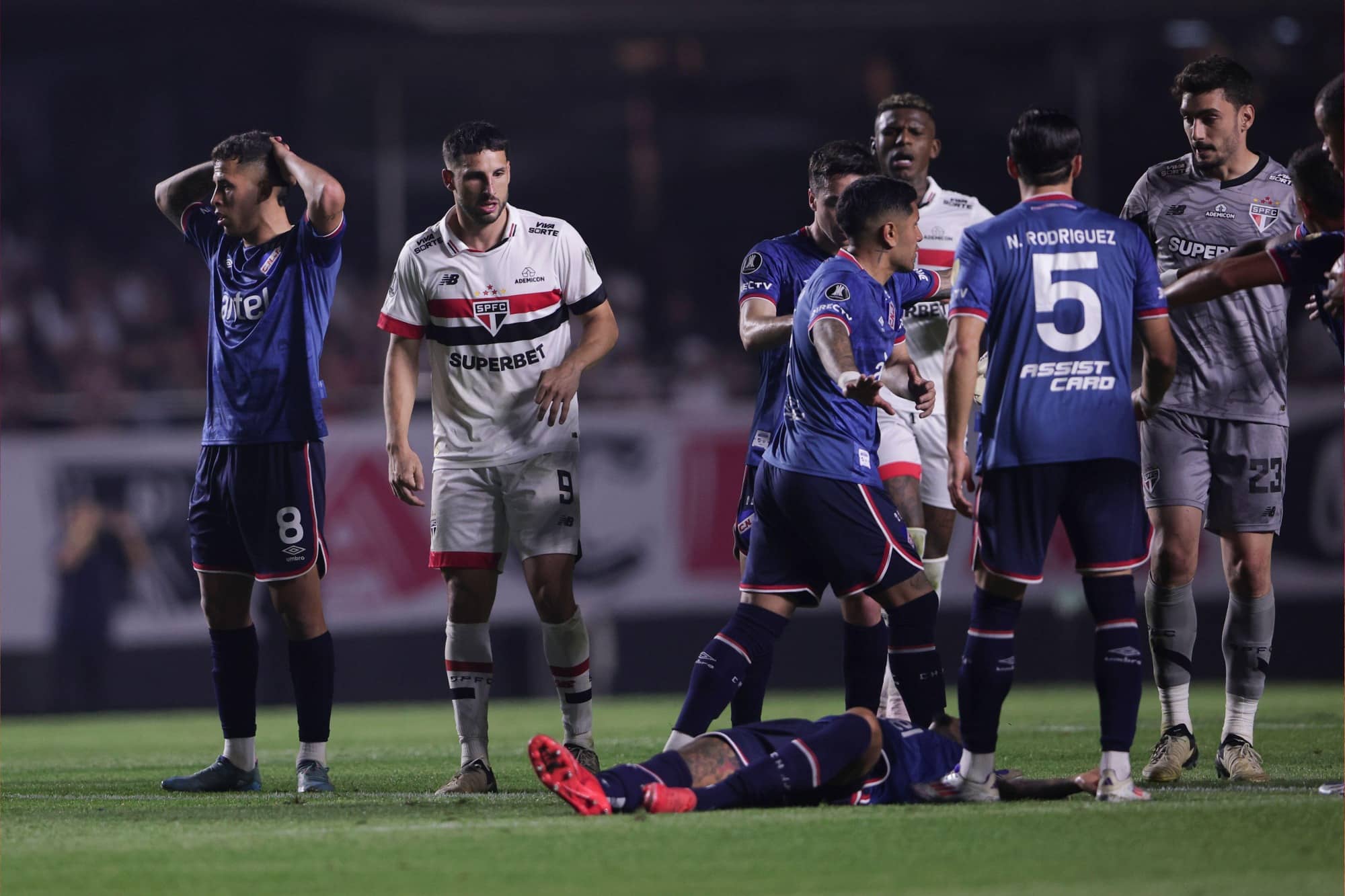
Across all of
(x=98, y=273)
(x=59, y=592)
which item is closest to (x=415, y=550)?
(x=59, y=592)

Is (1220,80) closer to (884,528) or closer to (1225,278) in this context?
(1225,278)

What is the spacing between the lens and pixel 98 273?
18062mm

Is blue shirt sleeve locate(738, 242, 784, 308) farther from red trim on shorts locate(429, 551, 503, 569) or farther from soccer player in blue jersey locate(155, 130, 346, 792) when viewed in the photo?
soccer player in blue jersey locate(155, 130, 346, 792)

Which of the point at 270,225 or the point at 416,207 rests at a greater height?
the point at 416,207

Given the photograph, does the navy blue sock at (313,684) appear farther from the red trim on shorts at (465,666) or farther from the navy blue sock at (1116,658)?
the navy blue sock at (1116,658)

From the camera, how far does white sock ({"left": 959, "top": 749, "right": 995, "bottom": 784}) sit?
5.36 m

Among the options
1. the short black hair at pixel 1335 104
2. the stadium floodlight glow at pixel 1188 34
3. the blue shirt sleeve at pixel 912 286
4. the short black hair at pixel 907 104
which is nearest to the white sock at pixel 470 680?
the blue shirt sleeve at pixel 912 286

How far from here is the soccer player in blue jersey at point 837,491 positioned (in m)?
5.70

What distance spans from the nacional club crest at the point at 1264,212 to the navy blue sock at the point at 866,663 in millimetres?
2196

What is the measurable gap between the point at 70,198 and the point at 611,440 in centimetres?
968

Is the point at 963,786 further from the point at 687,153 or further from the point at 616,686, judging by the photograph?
the point at 687,153

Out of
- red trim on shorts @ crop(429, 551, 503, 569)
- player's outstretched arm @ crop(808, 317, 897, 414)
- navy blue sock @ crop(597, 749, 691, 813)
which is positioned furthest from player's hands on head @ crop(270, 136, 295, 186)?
navy blue sock @ crop(597, 749, 691, 813)

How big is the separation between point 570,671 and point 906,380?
5.95ft

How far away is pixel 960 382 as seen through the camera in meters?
5.24
